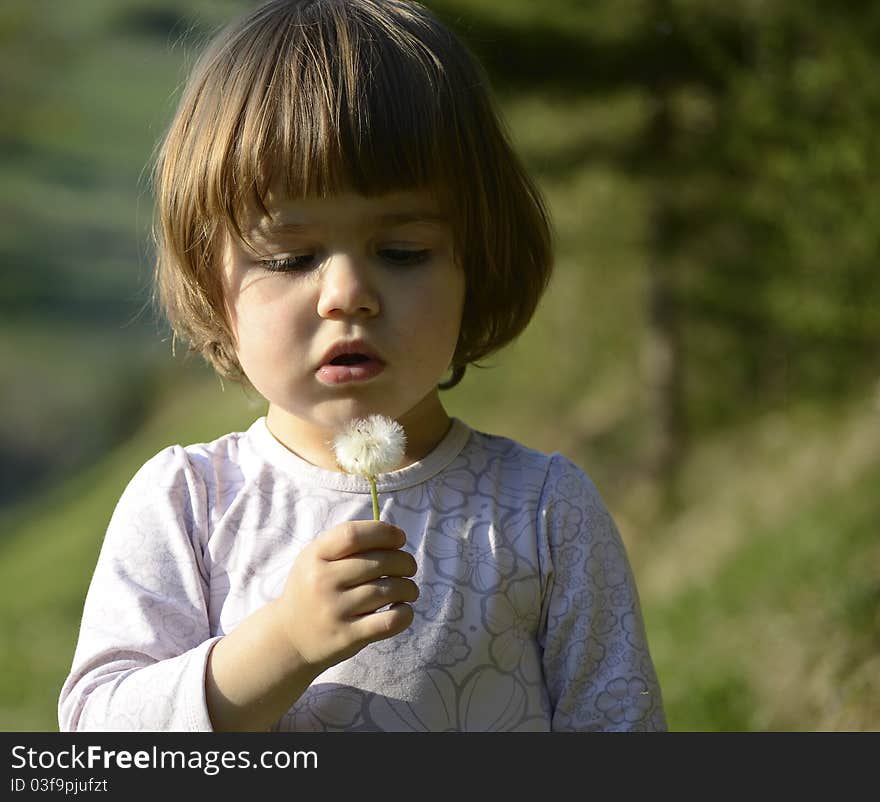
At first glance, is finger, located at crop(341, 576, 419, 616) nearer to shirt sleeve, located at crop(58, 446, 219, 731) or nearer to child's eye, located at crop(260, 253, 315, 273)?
shirt sleeve, located at crop(58, 446, 219, 731)

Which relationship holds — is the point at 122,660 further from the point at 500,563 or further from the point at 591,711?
the point at 591,711

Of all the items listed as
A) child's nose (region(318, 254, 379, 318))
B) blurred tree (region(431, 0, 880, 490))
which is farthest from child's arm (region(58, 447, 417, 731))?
blurred tree (region(431, 0, 880, 490))

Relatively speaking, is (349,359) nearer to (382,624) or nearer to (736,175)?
(382,624)

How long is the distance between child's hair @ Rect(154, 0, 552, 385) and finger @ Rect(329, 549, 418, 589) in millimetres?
390

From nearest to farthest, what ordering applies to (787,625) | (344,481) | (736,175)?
(344,481) < (787,625) < (736,175)

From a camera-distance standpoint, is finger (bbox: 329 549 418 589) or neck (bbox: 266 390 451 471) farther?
neck (bbox: 266 390 451 471)

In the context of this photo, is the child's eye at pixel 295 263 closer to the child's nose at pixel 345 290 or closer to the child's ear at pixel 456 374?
the child's nose at pixel 345 290

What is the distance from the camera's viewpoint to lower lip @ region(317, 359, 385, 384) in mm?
1185

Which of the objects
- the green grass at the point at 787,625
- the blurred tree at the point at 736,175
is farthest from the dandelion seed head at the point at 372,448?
the blurred tree at the point at 736,175

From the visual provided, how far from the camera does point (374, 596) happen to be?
1067 millimetres

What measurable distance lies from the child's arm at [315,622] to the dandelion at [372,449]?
0.07 m

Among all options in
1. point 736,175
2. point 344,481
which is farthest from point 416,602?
point 736,175

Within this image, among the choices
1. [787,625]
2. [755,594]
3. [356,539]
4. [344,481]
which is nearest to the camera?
[356,539]

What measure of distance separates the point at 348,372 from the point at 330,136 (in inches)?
10.0
